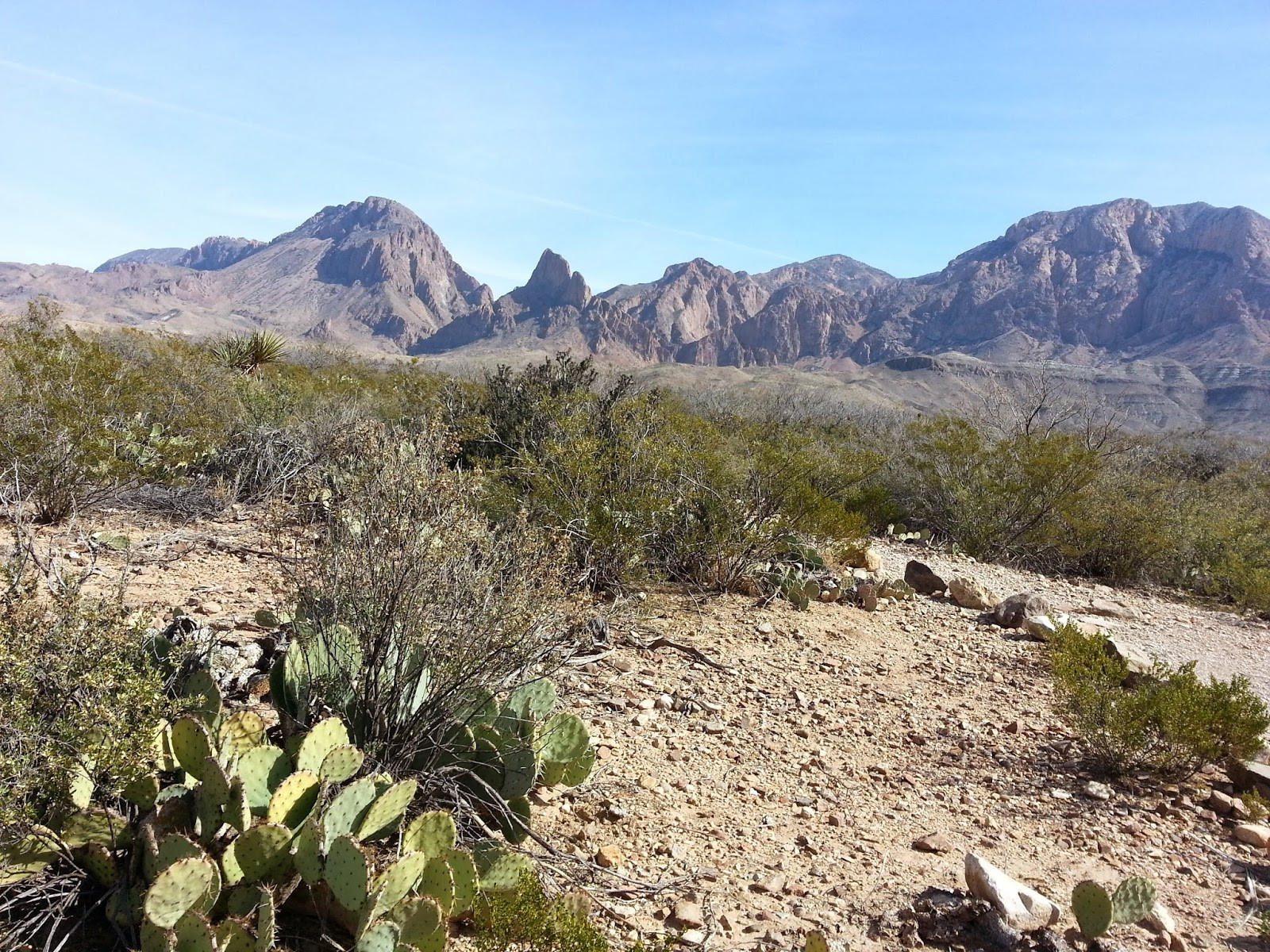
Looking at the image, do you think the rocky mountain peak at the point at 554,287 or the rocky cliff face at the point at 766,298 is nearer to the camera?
the rocky cliff face at the point at 766,298

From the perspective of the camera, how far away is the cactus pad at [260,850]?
6.93 ft

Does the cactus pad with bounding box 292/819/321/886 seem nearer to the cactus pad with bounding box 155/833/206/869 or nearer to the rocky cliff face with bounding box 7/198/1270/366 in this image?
the cactus pad with bounding box 155/833/206/869

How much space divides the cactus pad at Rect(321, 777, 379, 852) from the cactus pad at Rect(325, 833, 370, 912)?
0.43 feet

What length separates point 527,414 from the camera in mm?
9125

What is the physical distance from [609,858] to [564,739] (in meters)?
0.48

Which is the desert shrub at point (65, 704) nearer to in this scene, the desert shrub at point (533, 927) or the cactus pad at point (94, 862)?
the cactus pad at point (94, 862)

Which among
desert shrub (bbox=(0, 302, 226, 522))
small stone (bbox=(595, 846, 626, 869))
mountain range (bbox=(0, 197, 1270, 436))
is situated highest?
mountain range (bbox=(0, 197, 1270, 436))

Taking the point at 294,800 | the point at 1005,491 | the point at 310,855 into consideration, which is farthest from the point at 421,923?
the point at 1005,491

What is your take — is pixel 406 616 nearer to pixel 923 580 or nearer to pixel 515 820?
pixel 515 820

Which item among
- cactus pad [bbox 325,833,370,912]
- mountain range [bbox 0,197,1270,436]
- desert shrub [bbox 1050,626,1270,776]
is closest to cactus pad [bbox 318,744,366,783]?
cactus pad [bbox 325,833,370,912]

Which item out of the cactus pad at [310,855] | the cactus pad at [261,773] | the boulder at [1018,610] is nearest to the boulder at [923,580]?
the boulder at [1018,610]

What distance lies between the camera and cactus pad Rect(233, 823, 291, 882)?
2.11 metres

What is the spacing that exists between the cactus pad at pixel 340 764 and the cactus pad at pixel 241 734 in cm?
26

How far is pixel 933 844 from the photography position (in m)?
3.23
